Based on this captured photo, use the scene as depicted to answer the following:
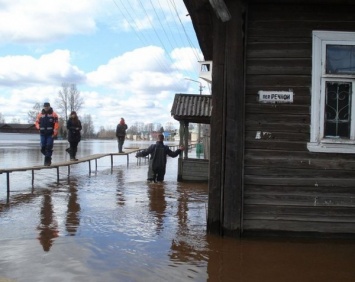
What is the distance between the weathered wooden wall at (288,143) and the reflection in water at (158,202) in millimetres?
1744

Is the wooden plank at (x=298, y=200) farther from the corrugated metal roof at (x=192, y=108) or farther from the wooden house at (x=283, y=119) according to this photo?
the corrugated metal roof at (x=192, y=108)

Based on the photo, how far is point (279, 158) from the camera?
5852 millimetres

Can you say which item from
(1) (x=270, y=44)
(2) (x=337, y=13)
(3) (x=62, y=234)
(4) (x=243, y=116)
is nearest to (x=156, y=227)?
(3) (x=62, y=234)

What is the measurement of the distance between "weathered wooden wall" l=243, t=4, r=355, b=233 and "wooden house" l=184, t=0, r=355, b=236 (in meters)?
0.01

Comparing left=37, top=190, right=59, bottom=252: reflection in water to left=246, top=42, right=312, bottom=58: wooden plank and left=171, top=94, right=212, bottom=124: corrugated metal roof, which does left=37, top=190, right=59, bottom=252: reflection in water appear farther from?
left=171, top=94, right=212, bottom=124: corrugated metal roof

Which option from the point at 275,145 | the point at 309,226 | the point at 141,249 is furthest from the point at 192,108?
the point at 141,249

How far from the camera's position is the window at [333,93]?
579 centimetres

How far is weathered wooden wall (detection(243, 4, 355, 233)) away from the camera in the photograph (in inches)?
228

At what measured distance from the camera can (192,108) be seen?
13.6m

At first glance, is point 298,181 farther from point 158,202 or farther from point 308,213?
point 158,202

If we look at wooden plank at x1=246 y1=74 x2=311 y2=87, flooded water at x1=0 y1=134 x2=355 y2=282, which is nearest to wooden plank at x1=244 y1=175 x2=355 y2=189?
flooded water at x1=0 y1=134 x2=355 y2=282

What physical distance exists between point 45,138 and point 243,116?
7527mm

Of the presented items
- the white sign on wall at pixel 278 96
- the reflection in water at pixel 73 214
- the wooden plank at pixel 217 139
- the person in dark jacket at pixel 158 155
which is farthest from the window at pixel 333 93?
the person in dark jacket at pixel 158 155

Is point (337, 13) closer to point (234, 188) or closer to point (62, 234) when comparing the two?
point (234, 188)
